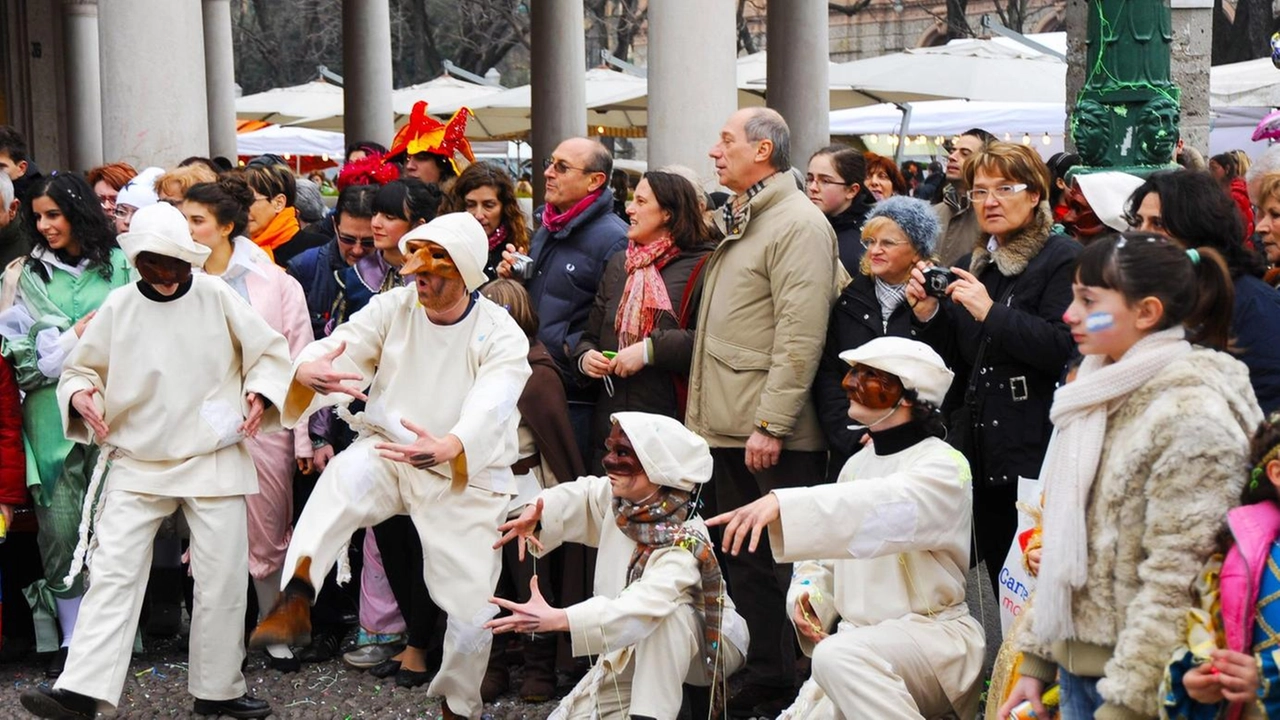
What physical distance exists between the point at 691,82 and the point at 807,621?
5460 mm

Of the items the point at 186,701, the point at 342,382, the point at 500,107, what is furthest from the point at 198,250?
the point at 500,107

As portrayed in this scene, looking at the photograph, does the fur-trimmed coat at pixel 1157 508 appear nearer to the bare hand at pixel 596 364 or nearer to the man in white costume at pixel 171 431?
the bare hand at pixel 596 364

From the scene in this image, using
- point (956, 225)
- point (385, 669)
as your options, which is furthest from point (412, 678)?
point (956, 225)

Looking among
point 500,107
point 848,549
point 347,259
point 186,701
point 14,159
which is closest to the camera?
point 848,549

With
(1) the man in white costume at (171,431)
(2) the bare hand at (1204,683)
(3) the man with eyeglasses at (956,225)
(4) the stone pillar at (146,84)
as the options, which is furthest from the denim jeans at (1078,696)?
(4) the stone pillar at (146,84)

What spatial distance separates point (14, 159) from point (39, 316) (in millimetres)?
2026

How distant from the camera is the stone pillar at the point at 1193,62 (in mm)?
10734

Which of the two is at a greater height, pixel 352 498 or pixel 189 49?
pixel 189 49

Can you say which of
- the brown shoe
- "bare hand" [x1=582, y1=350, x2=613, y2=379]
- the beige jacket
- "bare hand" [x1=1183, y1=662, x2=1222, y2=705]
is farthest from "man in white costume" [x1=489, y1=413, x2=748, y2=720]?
"bare hand" [x1=1183, y1=662, x2=1222, y2=705]

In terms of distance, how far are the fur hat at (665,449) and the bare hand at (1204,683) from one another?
2.21m

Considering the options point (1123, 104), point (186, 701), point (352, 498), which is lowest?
point (186, 701)

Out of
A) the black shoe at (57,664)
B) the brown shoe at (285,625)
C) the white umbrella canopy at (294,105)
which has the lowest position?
the black shoe at (57,664)

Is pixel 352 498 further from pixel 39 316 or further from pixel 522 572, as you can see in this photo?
pixel 39 316

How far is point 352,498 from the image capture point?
5828 mm
